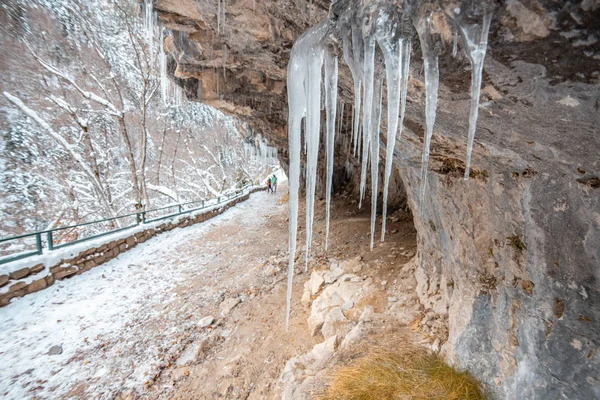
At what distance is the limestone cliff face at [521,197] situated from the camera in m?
1.07

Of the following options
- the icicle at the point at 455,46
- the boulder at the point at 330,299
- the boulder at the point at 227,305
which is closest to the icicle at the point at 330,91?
the icicle at the point at 455,46

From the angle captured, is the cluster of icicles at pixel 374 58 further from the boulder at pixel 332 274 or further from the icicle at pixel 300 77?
the boulder at pixel 332 274

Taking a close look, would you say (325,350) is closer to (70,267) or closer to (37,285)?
(37,285)

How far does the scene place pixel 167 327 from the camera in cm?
414

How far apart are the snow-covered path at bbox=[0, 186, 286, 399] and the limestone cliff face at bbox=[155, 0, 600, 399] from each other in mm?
4073

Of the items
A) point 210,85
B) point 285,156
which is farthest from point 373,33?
point 285,156

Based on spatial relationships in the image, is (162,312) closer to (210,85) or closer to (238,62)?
(238,62)

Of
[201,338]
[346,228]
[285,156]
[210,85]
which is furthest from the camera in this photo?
[285,156]

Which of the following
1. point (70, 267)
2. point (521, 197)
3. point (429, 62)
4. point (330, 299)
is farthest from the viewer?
point (70, 267)

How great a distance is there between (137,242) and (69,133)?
8838 mm

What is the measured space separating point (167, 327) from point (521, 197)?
5.06 m

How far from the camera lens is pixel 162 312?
14.8 ft

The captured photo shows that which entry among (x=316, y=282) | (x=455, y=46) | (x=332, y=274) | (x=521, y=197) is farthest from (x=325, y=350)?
(x=455, y=46)

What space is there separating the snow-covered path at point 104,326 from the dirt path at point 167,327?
1 centimetres
